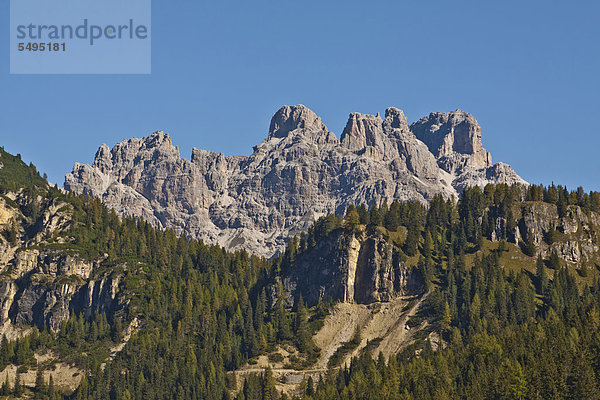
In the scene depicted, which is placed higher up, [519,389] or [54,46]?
[54,46]

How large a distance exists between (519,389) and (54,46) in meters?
111

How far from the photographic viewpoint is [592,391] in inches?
7426

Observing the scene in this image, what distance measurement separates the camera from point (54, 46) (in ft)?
478

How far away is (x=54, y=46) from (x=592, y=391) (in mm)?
115981

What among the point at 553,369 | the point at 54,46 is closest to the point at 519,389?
the point at 553,369

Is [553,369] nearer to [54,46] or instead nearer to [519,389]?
[519,389]

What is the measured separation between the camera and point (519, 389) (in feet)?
643

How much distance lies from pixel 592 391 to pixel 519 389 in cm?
1426

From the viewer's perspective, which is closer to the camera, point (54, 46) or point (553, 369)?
point (54, 46)

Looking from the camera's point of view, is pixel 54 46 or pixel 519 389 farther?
pixel 519 389

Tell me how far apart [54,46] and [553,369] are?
114m

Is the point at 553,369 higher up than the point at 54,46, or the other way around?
the point at 54,46

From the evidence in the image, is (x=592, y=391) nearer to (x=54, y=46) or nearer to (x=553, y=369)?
(x=553, y=369)

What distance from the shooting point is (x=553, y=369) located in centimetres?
19725
